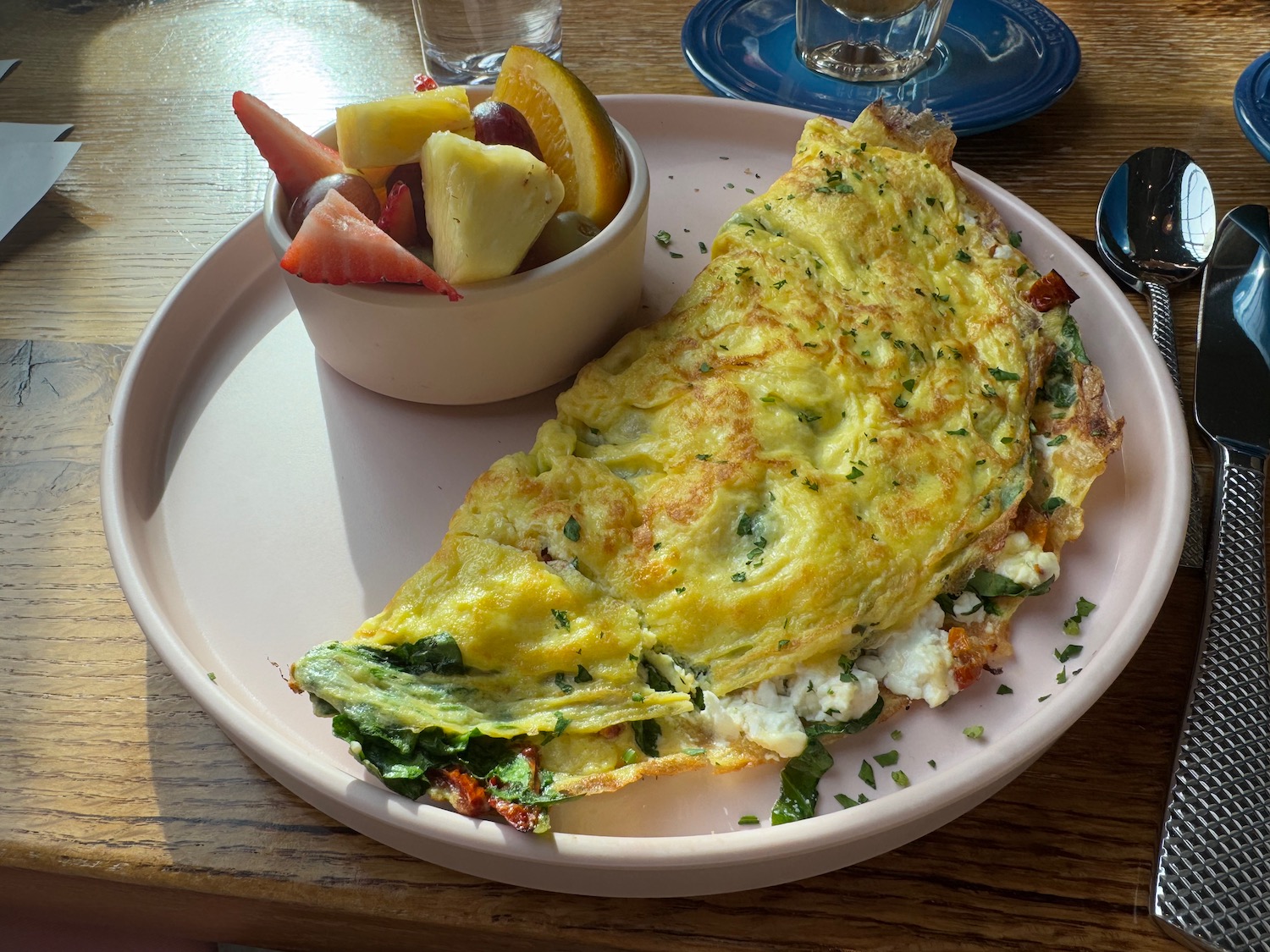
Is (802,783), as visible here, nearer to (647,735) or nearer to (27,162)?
(647,735)

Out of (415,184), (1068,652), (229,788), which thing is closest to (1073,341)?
(1068,652)

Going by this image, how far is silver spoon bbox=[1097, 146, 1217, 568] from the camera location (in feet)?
6.80

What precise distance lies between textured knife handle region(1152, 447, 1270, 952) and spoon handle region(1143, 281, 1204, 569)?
0.03m

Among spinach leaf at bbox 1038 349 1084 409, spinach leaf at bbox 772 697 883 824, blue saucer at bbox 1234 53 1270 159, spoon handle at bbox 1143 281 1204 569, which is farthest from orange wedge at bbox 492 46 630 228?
blue saucer at bbox 1234 53 1270 159

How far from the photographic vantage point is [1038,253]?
6.45 feet

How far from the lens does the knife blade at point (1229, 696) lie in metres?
1.20

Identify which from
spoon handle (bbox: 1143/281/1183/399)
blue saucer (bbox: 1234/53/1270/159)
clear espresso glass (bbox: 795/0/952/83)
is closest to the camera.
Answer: spoon handle (bbox: 1143/281/1183/399)

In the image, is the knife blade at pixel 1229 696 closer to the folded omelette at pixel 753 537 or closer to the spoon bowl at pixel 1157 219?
the spoon bowl at pixel 1157 219

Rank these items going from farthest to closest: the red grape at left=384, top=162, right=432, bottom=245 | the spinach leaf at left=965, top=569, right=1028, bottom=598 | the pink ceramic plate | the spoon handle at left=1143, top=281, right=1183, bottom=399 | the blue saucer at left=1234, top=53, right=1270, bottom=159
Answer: the blue saucer at left=1234, top=53, right=1270, bottom=159 < the spoon handle at left=1143, top=281, right=1183, bottom=399 < the red grape at left=384, top=162, right=432, bottom=245 < the spinach leaf at left=965, top=569, right=1028, bottom=598 < the pink ceramic plate

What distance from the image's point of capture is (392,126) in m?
1.58

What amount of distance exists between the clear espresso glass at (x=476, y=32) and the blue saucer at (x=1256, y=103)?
1767mm

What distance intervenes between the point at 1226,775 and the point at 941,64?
206 centimetres

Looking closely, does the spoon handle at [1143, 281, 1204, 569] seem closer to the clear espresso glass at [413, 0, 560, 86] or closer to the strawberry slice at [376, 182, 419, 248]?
the strawberry slice at [376, 182, 419, 248]

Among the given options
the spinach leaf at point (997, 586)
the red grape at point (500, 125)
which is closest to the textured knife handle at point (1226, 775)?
the spinach leaf at point (997, 586)
